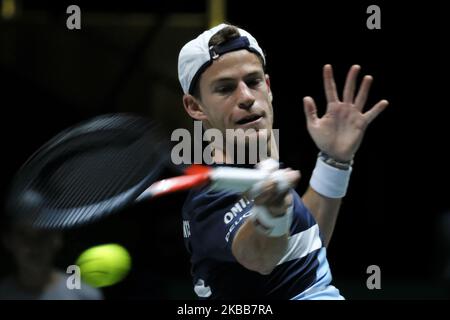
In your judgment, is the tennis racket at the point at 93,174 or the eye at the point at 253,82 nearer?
the tennis racket at the point at 93,174

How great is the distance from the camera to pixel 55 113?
6.43 metres

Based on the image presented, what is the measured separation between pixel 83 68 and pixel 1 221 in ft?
6.01

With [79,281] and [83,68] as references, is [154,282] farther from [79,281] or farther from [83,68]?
[83,68]

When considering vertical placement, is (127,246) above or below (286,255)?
below

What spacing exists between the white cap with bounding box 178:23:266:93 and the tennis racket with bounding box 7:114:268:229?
0.25 metres

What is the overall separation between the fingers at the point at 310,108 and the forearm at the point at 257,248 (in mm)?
644

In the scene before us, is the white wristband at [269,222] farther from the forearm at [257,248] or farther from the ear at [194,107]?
the ear at [194,107]

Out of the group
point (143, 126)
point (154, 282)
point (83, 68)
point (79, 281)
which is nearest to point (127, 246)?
point (154, 282)

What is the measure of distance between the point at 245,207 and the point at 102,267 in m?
1.99

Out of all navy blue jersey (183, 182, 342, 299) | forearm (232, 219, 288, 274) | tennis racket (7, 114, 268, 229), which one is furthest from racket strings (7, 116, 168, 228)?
forearm (232, 219, 288, 274)

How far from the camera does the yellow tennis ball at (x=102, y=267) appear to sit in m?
4.52

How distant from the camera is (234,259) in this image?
8.80ft

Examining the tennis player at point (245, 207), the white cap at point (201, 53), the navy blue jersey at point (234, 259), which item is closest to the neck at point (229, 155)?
the tennis player at point (245, 207)

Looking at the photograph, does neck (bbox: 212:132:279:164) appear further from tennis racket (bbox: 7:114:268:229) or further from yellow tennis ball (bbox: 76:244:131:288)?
yellow tennis ball (bbox: 76:244:131:288)
